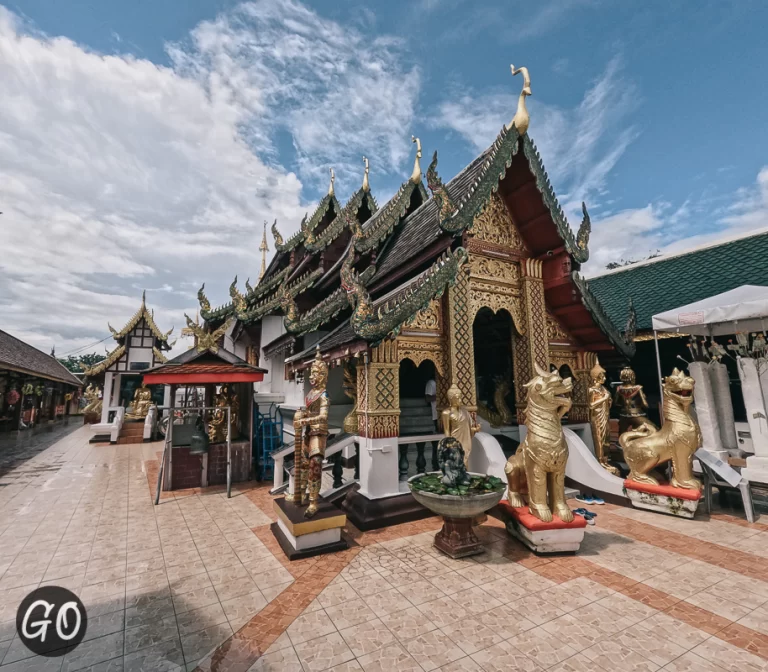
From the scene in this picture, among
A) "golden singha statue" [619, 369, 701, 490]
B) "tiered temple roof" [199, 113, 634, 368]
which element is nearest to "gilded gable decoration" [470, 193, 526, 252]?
"tiered temple roof" [199, 113, 634, 368]

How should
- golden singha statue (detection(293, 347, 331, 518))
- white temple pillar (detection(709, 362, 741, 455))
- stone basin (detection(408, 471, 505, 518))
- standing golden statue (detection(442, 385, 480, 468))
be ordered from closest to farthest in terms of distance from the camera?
stone basin (detection(408, 471, 505, 518)) < golden singha statue (detection(293, 347, 331, 518)) < standing golden statue (detection(442, 385, 480, 468)) < white temple pillar (detection(709, 362, 741, 455))

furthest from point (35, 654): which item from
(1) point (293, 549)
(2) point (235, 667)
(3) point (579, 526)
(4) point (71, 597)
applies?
(3) point (579, 526)

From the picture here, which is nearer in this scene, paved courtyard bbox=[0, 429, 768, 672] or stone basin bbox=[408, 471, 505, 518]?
paved courtyard bbox=[0, 429, 768, 672]

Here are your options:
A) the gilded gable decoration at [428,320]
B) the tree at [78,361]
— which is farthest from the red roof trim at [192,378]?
the tree at [78,361]

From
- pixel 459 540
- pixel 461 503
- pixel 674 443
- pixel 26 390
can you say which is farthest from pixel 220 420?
pixel 26 390

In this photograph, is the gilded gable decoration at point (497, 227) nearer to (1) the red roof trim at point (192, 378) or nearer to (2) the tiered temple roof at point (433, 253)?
(2) the tiered temple roof at point (433, 253)

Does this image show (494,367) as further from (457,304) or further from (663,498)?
(663,498)

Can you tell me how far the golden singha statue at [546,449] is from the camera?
15.4 feet

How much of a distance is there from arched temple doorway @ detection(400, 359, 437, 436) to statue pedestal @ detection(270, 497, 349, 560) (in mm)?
4070

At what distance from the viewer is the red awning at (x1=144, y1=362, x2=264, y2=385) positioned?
7.34m

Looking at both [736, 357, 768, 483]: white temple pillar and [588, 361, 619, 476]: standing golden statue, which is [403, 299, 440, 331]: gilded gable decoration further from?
[736, 357, 768, 483]: white temple pillar

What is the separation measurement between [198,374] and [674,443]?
334 inches

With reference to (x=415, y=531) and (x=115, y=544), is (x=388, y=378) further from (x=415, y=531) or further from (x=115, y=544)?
(x=115, y=544)

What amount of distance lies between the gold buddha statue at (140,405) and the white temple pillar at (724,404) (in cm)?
2303
